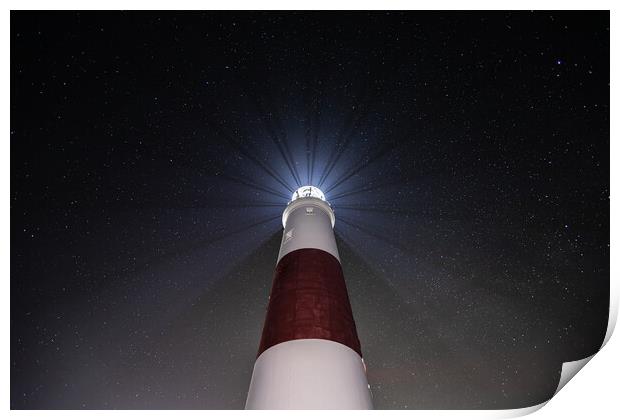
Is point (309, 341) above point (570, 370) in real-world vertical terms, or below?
above

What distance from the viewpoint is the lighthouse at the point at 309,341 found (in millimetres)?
3262

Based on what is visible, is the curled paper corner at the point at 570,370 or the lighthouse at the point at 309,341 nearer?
the curled paper corner at the point at 570,370

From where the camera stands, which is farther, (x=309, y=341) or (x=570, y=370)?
(x=309, y=341)

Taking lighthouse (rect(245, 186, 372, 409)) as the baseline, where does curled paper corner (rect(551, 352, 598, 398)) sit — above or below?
below

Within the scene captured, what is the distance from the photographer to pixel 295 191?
7.14m

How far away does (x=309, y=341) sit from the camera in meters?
3.75

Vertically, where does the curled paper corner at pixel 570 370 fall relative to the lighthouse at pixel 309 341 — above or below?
below

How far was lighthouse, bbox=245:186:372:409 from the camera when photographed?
326 cm

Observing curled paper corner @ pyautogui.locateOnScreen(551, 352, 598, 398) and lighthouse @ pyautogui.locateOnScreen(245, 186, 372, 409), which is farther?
lighthouse @ pyautogui.locateOnScreen(245, 186, 372, 409)

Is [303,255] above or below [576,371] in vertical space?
above
